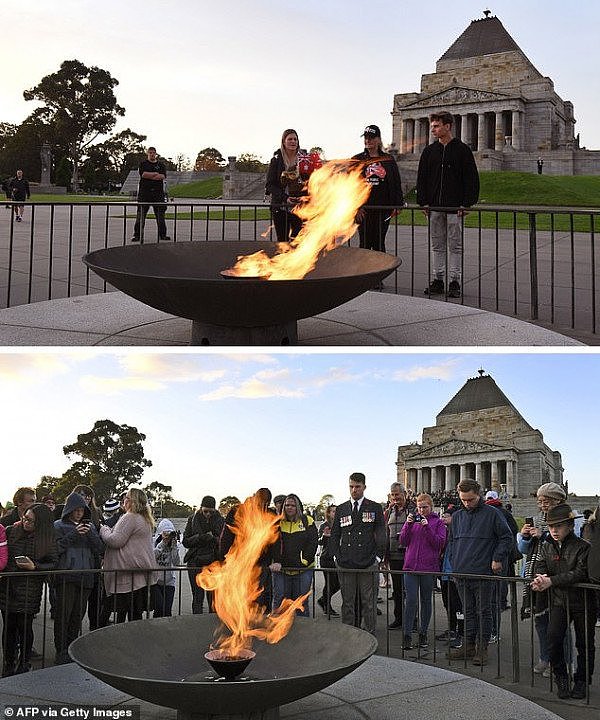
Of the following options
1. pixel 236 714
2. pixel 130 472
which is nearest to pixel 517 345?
pixel 236 714

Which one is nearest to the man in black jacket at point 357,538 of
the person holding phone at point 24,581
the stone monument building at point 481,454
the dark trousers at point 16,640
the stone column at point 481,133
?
the person holding phone at point 24,581

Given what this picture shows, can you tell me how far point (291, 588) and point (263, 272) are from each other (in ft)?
10.9

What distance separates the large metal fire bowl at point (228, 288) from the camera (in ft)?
20.9

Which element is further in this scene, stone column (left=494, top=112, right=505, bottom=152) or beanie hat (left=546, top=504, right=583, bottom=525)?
stone column (left=494, top=112, right=505, bottom=152)

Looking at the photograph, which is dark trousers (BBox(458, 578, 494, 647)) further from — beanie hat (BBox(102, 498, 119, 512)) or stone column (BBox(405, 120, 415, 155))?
stone column (BBox(405, 120, 415, 155))

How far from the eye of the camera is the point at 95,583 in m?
7.78

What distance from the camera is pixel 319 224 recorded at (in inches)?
349

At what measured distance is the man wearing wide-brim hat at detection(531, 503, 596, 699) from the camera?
583 centimetres

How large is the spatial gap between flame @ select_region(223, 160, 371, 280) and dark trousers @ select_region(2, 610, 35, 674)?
3.62m

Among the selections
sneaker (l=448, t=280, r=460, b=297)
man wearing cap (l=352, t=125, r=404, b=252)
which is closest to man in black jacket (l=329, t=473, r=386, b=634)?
man wearing cap (l=352, t=125, r=404, b=252)

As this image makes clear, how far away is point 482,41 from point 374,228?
121552mm

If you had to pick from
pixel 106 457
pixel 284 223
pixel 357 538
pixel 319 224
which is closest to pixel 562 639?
pixel 357 538

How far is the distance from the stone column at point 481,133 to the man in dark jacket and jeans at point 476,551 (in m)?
88.4

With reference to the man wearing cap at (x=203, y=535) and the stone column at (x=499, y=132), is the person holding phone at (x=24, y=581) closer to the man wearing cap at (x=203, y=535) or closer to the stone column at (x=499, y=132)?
the man wearing cap at (x=203, y=535)
